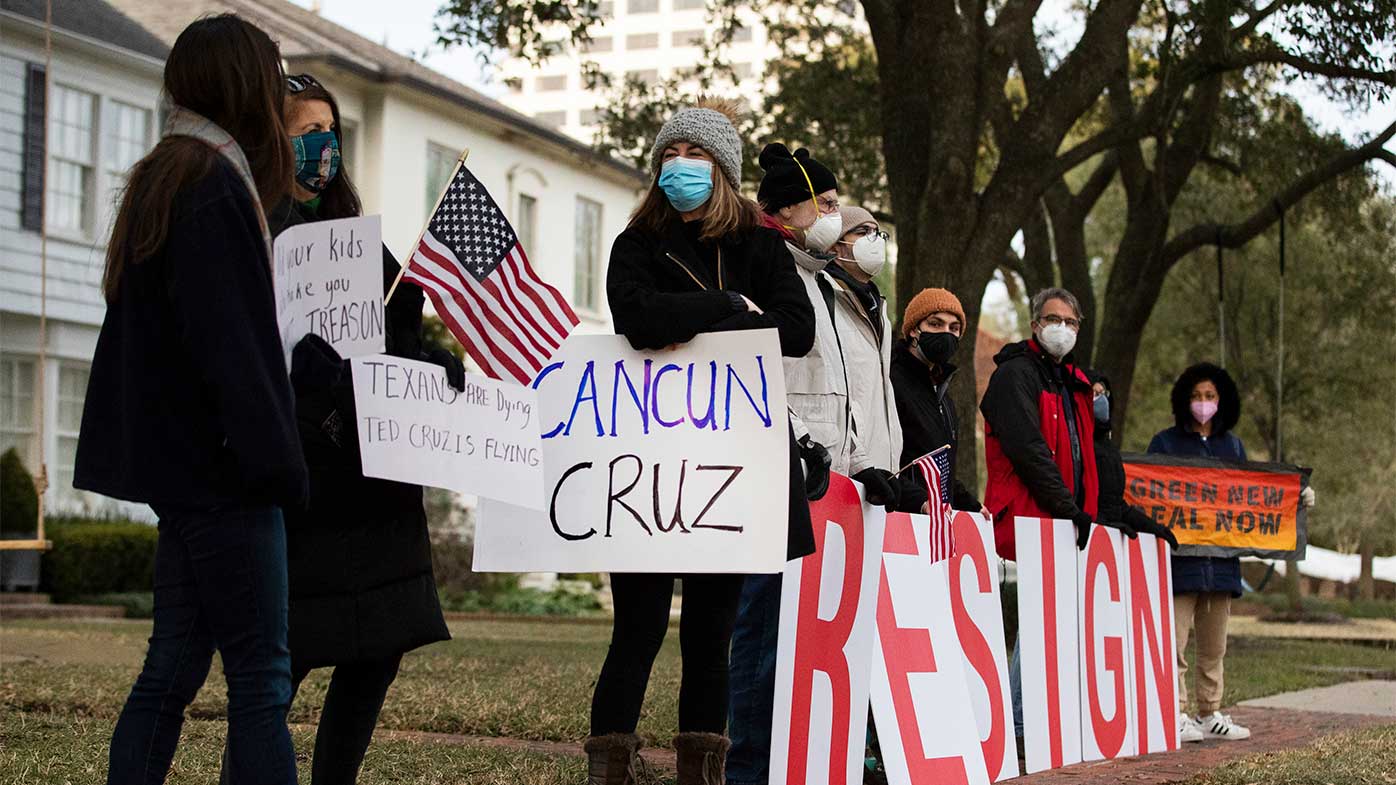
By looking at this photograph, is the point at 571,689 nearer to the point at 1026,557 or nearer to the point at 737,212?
the point at 1026,557

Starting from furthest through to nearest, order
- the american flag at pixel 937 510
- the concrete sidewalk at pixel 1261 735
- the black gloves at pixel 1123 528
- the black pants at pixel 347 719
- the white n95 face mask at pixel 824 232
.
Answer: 1. the black gloves at pixel 1123 528
2. the concrete sidewalk at pixel 1261 735
3. the american flag at pixel 937 510
4. the white n95 face mask at pixel 824 232
5. the black pants at pixel 347 719

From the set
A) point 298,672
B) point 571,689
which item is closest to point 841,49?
point 571,689

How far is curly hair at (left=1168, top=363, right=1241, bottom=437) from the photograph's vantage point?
32.2 feet

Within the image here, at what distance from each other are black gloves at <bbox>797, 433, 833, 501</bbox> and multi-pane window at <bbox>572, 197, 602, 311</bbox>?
30.7 metres

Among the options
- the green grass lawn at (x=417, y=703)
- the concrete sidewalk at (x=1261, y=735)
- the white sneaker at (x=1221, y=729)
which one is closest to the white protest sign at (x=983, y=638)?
the concrete sidewalk at (x=1261, y=735)

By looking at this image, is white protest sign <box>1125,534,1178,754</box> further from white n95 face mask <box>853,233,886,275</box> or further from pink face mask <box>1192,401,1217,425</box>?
white n95 face mask <box>853,233,886,275</box>

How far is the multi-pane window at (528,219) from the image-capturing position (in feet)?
114

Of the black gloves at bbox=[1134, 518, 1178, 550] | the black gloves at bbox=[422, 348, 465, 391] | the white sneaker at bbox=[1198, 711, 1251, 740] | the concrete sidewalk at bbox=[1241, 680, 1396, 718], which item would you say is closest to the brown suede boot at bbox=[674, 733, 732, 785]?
the black gloves at bbox=[422, 348, 465, 391]

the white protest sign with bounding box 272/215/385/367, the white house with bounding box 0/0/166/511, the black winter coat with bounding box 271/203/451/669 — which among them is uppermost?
the white house with bounding box 0/0/166/511

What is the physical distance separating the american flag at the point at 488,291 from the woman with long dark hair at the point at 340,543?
35 cm

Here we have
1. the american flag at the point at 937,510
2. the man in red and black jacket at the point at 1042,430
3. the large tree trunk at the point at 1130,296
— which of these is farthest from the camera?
the large tree trunk at the point at 1130,296

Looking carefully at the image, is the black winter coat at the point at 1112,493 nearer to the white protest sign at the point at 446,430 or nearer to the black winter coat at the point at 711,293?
the black winter coat at the point at 711,293

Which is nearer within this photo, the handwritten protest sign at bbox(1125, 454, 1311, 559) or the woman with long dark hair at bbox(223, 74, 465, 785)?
the woman with long dark hair at bbox(223, 74, 465, 785)

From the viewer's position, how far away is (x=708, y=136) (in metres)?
5.39
